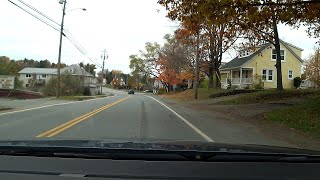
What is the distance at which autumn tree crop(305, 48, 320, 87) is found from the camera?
227ft

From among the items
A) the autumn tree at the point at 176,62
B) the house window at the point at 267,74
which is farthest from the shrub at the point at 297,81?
the autumn tree at the point at 176,62

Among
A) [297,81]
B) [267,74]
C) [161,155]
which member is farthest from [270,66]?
[161,155]

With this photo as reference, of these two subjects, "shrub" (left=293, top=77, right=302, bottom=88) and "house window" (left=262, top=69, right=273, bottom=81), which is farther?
"house window" (left=262, top=69, right=273, bottom=81)

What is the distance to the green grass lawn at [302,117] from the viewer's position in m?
16.2

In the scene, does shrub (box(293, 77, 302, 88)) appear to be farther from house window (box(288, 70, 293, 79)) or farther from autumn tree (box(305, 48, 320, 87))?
autumn tree (box(305, 48, 320, 87))

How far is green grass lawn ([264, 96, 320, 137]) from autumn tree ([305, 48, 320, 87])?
4693 centimetres

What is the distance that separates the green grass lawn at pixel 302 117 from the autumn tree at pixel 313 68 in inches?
1848

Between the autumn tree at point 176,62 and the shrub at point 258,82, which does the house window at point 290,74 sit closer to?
the shrub at point 258,82

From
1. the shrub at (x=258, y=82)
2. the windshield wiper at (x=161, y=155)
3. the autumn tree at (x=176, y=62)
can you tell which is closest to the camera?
the windshield wiper at (x=161, y=155)

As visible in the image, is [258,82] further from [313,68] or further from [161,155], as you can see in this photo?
[161,155]

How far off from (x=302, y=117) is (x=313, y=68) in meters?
59.8

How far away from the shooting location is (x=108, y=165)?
11.5 ft

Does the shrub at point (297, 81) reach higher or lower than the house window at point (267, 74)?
lower

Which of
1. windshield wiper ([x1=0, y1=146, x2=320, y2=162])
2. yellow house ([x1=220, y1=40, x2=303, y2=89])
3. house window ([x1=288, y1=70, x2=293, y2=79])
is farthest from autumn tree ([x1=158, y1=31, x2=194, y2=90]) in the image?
windshield wiper ([x1=0, y1=146, x2=320, y2=162])
